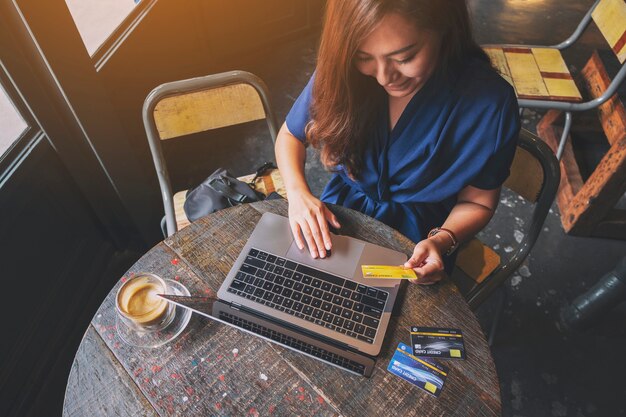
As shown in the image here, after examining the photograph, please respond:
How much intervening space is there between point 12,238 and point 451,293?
1473 millimetres

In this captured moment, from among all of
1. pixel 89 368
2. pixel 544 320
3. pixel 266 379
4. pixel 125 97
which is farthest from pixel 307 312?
pixel 125 97

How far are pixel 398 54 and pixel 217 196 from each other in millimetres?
825

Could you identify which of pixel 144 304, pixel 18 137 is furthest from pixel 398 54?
pixel 18 137

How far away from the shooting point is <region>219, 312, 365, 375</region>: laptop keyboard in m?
0.86

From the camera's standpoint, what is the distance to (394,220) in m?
1.31

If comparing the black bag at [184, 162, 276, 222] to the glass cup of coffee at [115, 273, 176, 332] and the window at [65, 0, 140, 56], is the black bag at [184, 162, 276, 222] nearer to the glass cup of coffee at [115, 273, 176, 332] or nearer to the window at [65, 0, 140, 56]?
the glass cup of coffee at [115, 273, 176, 332]

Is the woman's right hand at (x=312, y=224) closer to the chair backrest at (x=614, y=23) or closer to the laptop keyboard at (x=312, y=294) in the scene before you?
the laptop keyboard at (x=312, y=294)

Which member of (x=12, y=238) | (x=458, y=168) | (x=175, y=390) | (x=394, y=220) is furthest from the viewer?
(x=12, y=238)

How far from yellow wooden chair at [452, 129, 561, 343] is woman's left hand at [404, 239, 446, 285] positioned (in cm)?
28

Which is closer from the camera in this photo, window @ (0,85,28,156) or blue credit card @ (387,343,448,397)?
blue credit card @ (387,343,448,397)

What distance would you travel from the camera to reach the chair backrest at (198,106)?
1363mm

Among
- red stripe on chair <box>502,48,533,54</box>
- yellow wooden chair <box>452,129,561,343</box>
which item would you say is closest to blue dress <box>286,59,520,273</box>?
yellow wooden chair <box>452,129,561,343</box>

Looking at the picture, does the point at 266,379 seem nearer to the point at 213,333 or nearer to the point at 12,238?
the point at 213,333

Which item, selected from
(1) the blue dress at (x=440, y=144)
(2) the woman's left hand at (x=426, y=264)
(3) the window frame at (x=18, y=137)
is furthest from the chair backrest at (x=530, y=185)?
(3) the window frame at (x=18, y=137)
